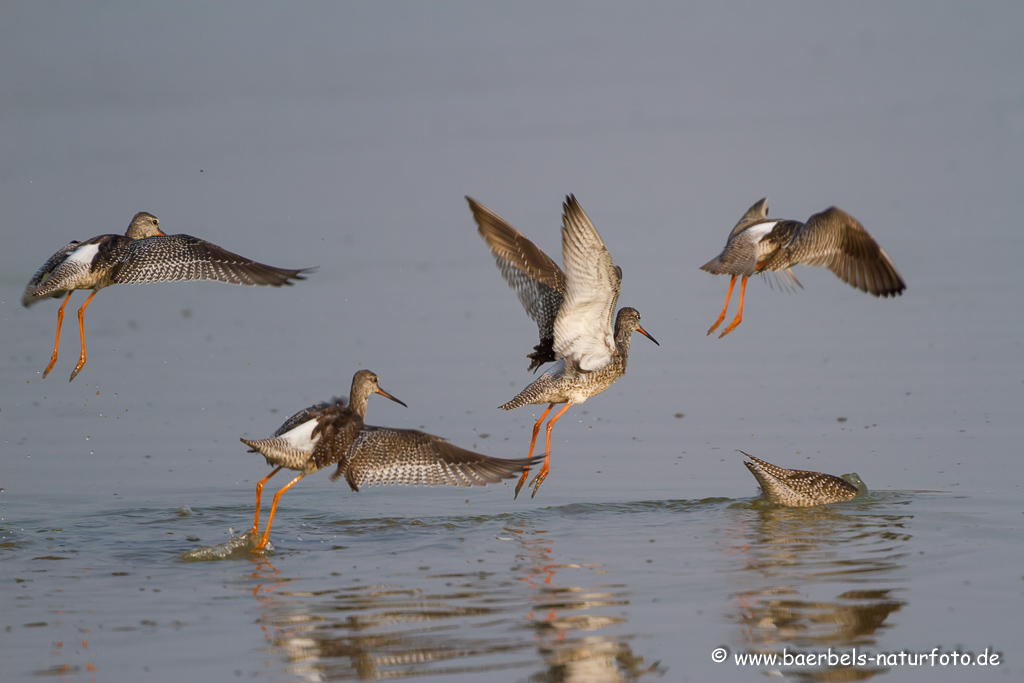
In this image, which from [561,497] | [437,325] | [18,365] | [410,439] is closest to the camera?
[410,439]

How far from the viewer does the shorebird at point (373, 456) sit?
291 inches

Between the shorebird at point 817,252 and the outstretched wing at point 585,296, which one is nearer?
the outstretched wing at point 585,296

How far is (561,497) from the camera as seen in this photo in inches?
327

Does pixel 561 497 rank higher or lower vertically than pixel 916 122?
lower

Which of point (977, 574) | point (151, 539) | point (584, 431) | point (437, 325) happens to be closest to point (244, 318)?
point (437, 325)

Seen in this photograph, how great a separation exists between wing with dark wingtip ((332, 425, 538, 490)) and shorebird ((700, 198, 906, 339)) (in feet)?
Result: 7.44

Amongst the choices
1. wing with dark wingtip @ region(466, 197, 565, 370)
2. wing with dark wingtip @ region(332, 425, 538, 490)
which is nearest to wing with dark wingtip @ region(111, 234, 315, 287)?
wing with dark wingtip @ region(466, 197, 565, 370)

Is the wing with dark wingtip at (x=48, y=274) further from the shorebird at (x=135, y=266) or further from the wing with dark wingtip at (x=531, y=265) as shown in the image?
the wing with dark wingtip at (x=531, y=265)

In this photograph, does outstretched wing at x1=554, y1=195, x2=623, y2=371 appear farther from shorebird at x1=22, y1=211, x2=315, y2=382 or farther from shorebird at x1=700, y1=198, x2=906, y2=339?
shorebird at x1=22, y1=211, x2=315, y2=382

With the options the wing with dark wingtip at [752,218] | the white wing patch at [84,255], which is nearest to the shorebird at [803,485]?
the wing with dark wingtip at [752,218]

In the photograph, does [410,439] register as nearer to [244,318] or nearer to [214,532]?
[214,532]

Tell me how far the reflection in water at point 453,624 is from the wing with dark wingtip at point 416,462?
26.1 inches

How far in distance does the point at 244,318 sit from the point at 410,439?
18.6 feet

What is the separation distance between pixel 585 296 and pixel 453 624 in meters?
2.92
